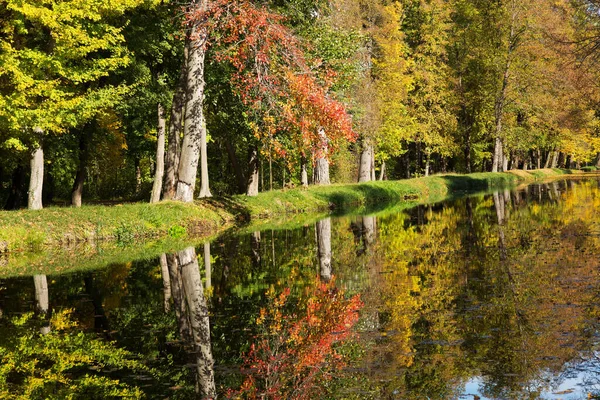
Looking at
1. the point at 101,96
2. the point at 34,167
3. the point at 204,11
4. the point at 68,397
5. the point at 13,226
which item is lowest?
the point at 68,397

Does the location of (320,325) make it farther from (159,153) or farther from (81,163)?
(81,163)

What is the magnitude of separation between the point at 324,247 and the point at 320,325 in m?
9.81

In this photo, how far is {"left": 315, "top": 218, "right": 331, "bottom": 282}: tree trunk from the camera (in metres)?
15.0

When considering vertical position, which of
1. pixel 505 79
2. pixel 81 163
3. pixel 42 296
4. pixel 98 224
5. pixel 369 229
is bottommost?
pixel 42 296

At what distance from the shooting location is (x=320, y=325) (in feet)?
32.2

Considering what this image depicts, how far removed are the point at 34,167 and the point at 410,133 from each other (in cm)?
3036

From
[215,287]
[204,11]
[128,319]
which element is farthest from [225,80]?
[128,319]

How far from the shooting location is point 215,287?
13930mm

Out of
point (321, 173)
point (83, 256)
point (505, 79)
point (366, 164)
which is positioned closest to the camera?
point (83, 256)

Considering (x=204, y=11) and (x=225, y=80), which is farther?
(x=225, y=80)

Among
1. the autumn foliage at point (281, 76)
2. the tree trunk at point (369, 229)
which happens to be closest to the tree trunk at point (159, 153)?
the autumn foliage at point (281, 76)

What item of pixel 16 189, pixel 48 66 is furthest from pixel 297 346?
pixel 16 189

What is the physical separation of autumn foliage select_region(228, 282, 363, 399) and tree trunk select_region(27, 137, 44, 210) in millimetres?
14863

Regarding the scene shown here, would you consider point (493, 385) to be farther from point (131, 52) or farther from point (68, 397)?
point (131, 52)
